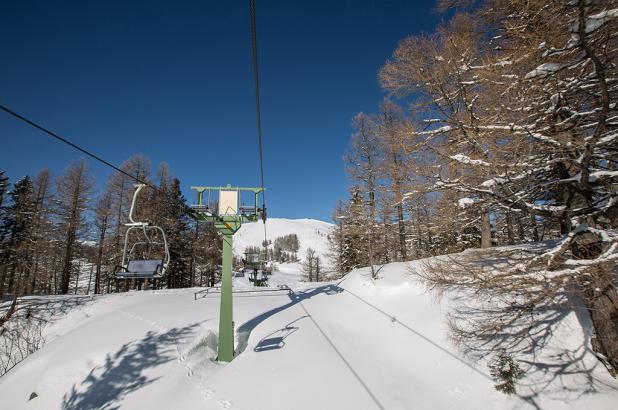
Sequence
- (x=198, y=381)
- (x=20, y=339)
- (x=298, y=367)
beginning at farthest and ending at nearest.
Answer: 1. (x=20, y=339)
2. (x=298, y=367)
3. (x=198, y=381)

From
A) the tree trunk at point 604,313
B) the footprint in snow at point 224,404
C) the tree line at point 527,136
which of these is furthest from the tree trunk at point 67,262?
the tree trunk at point 604,313

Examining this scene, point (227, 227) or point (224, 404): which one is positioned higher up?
point (227, 227)

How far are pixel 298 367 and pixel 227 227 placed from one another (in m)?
5.14

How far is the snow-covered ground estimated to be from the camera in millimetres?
6051

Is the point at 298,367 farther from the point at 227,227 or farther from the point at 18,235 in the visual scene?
the point at 18,235

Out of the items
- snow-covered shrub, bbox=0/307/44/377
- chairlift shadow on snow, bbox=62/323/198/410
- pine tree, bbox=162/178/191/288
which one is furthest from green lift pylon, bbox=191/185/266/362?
pine tree, bbox=162/178/191/288

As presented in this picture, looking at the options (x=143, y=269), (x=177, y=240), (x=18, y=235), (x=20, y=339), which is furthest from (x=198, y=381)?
(x=18, y=235)

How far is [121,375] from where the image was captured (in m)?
7.60

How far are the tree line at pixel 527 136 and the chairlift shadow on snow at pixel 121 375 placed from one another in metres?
7.98

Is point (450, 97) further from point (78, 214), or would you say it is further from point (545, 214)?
point (78, 214)

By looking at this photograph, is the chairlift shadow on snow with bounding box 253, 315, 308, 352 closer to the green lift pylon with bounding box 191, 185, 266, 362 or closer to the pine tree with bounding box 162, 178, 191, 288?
the green lift pylon with bounding box 191, 185, 266, 362

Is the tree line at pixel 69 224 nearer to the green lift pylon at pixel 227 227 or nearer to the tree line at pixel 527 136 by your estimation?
the green lift pylon at pixel 227 227

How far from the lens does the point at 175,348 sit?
29.2 feet

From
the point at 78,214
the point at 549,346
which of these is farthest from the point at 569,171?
the point at 78,214
